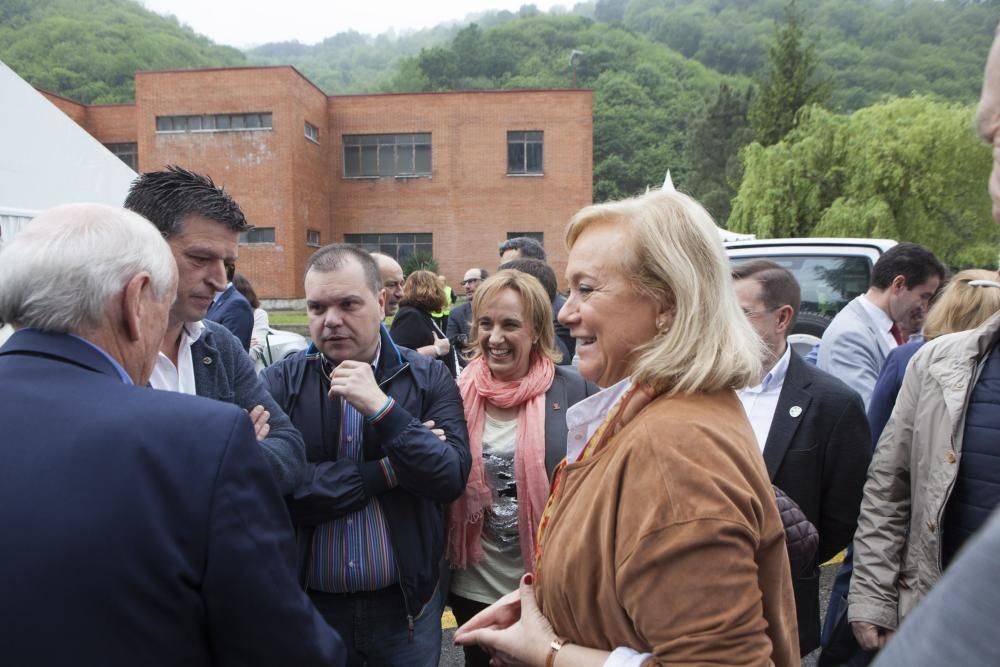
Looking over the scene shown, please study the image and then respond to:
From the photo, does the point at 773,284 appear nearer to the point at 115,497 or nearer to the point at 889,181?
the point at 115,497

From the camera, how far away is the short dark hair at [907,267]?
4.31 meters

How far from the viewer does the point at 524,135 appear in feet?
96.9

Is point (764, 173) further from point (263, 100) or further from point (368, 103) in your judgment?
point (263, 100)

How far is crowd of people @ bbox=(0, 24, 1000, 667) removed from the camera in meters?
1.19

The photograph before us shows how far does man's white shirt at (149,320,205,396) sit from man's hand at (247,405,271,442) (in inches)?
9.2

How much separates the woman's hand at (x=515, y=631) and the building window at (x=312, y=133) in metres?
A: 29.4

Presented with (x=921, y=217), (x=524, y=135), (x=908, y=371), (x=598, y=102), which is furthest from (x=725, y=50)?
(x=908, y=371)

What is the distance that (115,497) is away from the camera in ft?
3.92

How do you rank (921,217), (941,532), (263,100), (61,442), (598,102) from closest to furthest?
1. (61,442)
2. (941,532)
3. (921,217)
4. (263,100)
5. (598,102)

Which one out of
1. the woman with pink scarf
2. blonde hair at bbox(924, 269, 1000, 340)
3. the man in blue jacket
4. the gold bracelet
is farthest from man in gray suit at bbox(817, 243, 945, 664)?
the gold bracelet

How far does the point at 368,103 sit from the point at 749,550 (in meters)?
31.5

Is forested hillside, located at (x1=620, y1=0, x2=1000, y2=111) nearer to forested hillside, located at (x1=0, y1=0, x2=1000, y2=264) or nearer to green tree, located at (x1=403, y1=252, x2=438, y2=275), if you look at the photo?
forested hillside, located at (x1=0, y1=0, x2=1000, y2=264)

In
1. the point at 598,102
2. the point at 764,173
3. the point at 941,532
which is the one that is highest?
the point at 598,102

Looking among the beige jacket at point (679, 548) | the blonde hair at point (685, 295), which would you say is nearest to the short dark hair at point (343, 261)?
the blonde hair at point (685, 295)
